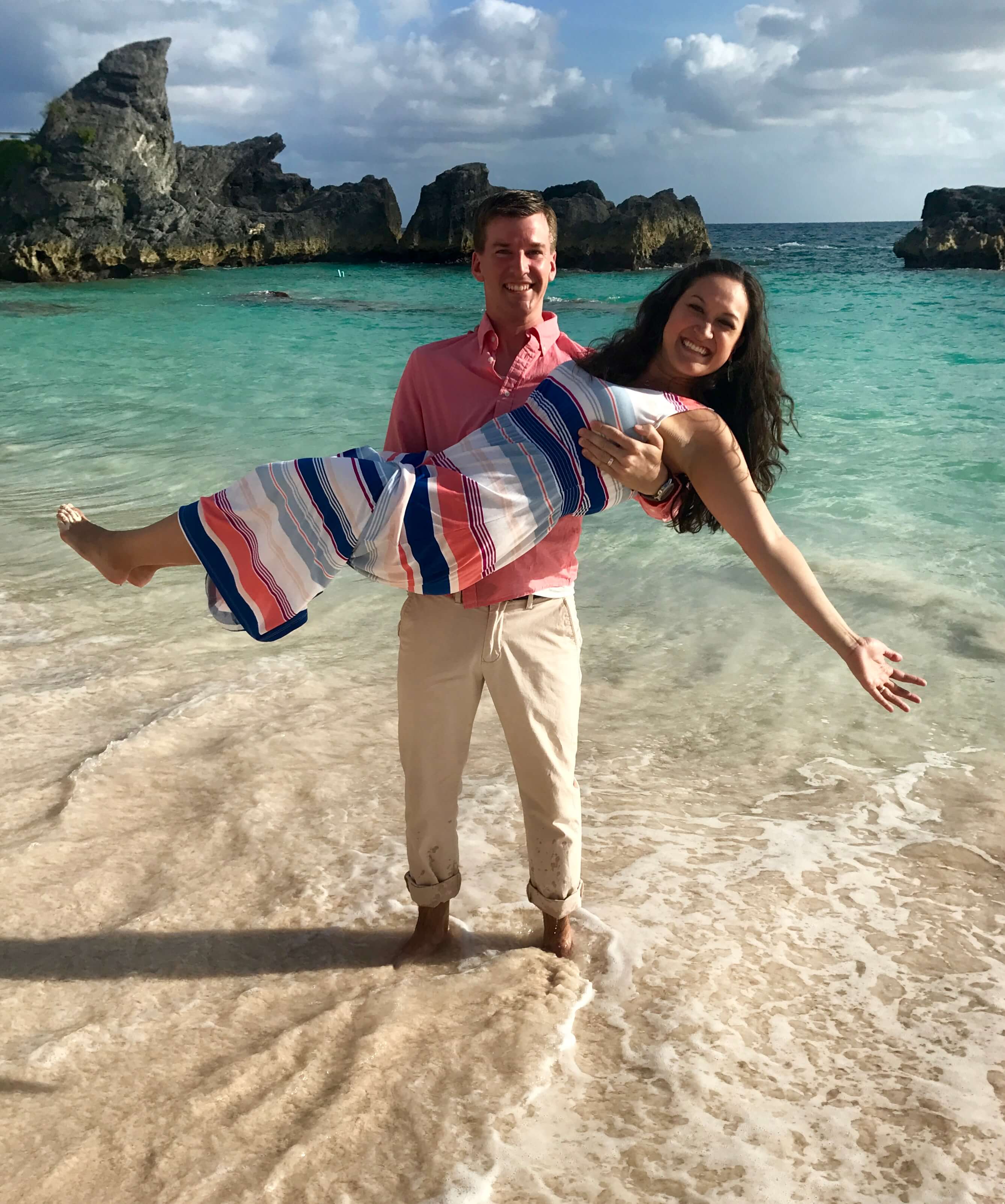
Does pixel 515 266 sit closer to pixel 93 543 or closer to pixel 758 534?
pixel 758 534

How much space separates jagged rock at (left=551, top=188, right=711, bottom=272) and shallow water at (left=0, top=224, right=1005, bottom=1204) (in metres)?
40.1

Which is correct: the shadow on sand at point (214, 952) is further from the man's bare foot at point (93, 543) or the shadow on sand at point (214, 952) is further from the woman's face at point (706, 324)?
the woman's face at point (706, 324)

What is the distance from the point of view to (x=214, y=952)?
2717 mm

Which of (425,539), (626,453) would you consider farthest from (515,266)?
(425,539)

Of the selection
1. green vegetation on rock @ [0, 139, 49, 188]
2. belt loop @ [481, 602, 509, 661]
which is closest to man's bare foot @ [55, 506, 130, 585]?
belt loop @ [481, 602, 509, 661]

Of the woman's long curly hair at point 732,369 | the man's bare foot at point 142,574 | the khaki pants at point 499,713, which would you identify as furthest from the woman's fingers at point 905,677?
the man's bare foot at point 142,574

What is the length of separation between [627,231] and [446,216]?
1070cm

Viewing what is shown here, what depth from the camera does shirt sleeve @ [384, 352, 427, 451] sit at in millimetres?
2441

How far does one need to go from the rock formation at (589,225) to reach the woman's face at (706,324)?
139 ft

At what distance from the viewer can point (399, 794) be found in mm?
3637

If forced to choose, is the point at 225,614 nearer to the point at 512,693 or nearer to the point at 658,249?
the point at 512,693

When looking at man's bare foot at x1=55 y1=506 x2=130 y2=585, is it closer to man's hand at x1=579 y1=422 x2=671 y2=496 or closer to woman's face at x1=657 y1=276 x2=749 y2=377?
man's hand at x1=579 y1=422 x2=671 y2=496

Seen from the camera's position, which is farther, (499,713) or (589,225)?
(589,225)

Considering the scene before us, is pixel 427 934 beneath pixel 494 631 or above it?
beneath
